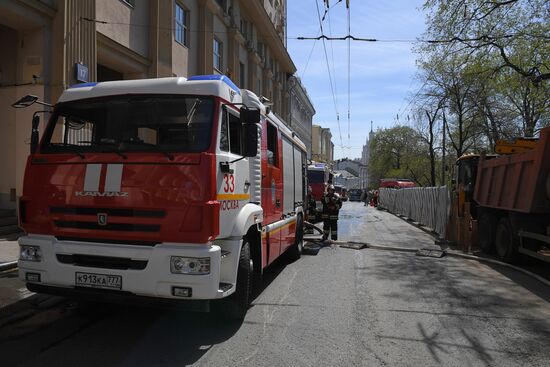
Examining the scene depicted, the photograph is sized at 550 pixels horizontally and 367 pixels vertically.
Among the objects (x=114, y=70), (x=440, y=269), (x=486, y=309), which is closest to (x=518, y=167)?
(x=440, y=269)

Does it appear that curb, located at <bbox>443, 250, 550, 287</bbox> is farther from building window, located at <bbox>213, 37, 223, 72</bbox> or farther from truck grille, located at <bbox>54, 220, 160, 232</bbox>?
building window, located at <bbox>213, 37, 223, 72</bbox>

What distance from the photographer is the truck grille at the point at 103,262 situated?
4782mm

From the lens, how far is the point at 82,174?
4.99 meters

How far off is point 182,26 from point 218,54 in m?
5.26

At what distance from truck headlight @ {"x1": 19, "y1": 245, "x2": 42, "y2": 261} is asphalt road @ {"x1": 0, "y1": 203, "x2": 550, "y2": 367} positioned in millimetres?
817

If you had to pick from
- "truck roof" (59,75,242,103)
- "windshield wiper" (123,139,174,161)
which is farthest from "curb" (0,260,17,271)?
"windshield wiper" (123,139,174,161)

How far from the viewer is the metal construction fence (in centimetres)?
1649

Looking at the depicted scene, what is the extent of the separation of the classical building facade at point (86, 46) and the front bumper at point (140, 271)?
229 cm

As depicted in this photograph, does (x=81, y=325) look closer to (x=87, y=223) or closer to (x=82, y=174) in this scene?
(x=87, y=223)

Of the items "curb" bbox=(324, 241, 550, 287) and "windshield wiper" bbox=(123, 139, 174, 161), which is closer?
"windshield wiper" bbox=(123, 139, 174, 161)

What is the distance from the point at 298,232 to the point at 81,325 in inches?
242

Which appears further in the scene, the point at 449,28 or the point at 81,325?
the point at 449,28

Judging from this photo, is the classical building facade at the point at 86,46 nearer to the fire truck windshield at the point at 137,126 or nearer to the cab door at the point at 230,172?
the fire truck windshield at the point at 137,126

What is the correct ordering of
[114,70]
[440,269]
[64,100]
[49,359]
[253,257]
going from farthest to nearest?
[114,70] → [440,269] → [253,257] → [64,100] → [49,359]
